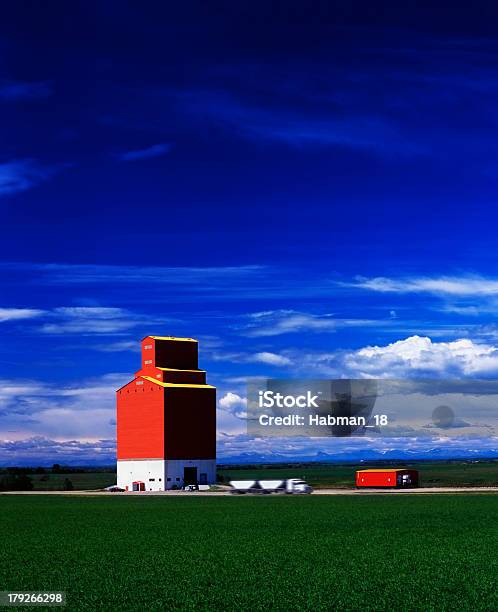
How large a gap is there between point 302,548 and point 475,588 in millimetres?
11780

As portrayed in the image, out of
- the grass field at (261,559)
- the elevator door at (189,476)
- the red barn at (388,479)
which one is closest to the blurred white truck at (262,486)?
the elevator door at (189,476)

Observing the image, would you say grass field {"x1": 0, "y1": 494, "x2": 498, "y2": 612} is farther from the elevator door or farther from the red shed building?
the elevator door

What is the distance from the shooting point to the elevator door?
106562 millimetres

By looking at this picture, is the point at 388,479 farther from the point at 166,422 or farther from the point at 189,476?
the point at 166,422

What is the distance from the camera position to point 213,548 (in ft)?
122

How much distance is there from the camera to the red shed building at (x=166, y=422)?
105 meters

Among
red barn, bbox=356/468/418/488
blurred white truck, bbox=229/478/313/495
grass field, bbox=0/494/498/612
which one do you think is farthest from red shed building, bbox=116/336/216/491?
grass field, bbox=0/494/498/612

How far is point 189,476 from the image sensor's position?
10719 centimetres

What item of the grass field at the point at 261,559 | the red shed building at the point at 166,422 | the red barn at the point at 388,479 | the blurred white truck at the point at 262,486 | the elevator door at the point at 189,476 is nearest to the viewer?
the grass field at the point at 261,559

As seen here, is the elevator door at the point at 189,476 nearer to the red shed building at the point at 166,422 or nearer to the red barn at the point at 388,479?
the red shed building at the point at 166,422

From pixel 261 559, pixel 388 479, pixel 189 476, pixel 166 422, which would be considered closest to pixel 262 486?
pixel 189 476

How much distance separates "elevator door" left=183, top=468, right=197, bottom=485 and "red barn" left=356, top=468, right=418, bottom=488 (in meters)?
19.0

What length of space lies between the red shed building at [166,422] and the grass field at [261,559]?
45789 mm

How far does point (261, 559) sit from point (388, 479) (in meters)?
73.5
